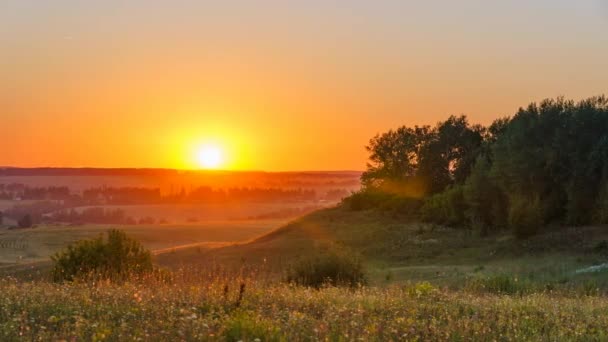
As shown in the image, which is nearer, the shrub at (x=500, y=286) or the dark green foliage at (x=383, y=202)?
the shrub at (x=500, y=286)

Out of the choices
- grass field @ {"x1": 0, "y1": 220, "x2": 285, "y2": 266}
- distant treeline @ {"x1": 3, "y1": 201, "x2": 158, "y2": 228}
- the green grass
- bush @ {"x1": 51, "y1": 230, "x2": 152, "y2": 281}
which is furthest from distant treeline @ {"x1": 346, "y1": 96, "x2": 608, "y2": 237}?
distant treeline @ {"x1": 3, "y1": 201, "x2": 158, "y2": 228}

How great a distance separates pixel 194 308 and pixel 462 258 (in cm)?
3013

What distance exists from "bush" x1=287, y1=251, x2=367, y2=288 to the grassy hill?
4.23 metres

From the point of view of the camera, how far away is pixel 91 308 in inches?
295

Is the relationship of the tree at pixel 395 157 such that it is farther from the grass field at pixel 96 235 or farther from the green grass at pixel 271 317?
the green grass at pixel 271 317

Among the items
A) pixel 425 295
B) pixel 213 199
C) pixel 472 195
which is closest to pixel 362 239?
pixel 472 195

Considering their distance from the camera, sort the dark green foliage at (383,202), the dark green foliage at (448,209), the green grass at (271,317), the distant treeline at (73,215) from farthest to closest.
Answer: the distant treeline at (73,215), the dark green foliage at (383,202), the dark green foliage at (448,209), the green grass at (271,317)

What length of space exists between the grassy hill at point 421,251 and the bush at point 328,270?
4235mm

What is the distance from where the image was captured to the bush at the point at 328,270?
57.0ft

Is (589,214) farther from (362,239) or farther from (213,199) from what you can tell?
(213,199)

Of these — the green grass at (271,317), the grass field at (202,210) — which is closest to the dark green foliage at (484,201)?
the green grass at (271,317)

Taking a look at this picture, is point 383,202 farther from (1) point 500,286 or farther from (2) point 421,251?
(1) point 500,286

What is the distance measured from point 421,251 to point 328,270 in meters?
21.5

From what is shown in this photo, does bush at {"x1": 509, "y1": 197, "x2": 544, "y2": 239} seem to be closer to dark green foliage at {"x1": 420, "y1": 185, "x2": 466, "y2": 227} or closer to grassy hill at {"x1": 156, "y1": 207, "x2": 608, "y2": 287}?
grassy hill at {"x1": 156, "y1": 207, "x2": 608, "y2": 287}
